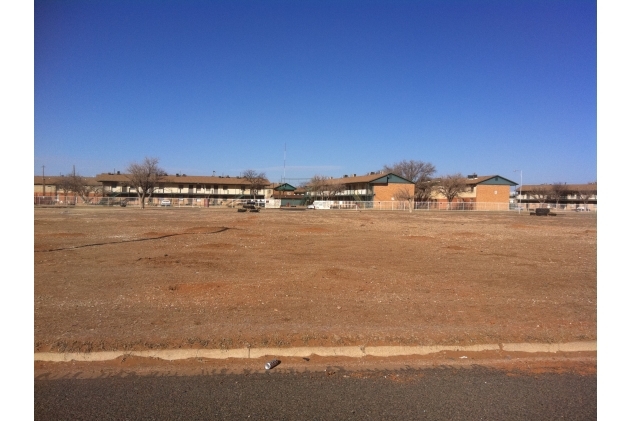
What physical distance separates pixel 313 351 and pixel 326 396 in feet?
4.37

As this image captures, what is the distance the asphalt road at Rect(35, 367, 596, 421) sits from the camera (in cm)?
425

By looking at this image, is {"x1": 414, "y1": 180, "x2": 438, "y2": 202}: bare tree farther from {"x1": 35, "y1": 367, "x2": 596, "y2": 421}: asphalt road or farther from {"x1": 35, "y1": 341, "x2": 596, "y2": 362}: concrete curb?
{"x1": 35, "y1": 367, "x2": 596, "y2": 421}: asphalt road

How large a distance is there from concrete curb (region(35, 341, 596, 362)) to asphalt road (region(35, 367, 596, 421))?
600 millimetres

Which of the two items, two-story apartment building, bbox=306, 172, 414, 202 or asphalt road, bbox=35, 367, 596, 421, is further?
two-story apartment building, bbox=306, 172, 414, 202

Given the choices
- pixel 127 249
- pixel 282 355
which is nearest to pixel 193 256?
pixel 127 249

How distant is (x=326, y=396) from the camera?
461 cm

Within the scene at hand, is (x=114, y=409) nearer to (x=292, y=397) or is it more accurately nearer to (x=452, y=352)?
(x=292, y=397)

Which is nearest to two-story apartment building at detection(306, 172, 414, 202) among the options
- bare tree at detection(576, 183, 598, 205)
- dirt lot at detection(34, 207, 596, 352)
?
bare tree at detection(576, 183, 598, 205)

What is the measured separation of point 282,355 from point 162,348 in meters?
1.66

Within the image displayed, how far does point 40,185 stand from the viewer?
10538cm

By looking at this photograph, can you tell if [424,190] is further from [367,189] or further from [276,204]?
[276,204]

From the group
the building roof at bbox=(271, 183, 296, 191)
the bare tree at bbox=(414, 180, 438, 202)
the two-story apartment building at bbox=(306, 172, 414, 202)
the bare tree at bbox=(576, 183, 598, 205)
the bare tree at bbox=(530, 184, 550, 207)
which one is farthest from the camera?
the bare tree at bbox=(530, 184, 550, 207)

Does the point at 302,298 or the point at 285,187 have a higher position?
the point at 285,187

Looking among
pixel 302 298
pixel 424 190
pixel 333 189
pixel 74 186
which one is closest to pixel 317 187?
pixel 333 189
